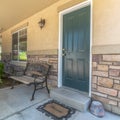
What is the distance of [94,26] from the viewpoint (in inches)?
100.0

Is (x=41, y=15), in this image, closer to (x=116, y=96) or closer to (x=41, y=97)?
(x=41, y=97)

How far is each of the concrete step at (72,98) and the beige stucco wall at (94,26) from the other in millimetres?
1140

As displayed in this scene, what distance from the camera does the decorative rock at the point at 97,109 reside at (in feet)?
7.14

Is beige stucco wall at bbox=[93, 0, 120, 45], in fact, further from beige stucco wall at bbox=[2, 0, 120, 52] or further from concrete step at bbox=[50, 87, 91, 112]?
concrete step at bbox=[50, 87, 91, 112]

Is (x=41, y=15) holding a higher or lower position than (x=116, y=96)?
higher

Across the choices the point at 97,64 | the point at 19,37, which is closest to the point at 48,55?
the point at 97,64

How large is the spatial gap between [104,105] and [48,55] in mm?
2008

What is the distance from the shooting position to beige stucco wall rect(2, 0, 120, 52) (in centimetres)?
225

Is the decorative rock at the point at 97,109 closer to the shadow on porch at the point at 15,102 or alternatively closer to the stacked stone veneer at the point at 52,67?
the shadow on porch at the point at 15,102

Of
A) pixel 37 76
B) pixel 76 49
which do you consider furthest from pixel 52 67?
pixel 76 49

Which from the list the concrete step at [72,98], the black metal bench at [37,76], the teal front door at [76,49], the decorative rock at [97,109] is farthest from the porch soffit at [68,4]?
the decorative rock at [97,109]

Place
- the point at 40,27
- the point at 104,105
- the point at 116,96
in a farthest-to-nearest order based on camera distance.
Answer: the point at 40,27, the point at 104,105, the point at 116,96

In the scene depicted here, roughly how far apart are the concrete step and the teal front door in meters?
0.21

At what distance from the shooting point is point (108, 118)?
2.11 metres
